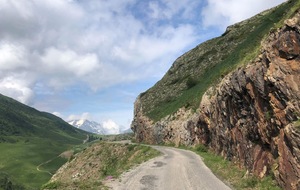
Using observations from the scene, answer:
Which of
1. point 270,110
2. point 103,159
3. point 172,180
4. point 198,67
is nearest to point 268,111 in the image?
point 270,110

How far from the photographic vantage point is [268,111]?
1930 centimetres

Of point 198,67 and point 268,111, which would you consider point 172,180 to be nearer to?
point 268,111

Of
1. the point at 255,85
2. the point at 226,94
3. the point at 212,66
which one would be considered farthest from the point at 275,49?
the point at 212,66

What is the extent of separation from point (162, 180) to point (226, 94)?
1072 cm

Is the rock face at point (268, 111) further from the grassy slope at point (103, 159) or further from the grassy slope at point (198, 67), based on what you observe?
the grassy slope at point (198, 67)

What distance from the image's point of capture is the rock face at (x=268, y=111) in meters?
15.9

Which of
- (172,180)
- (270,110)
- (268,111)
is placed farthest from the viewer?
(172,180)

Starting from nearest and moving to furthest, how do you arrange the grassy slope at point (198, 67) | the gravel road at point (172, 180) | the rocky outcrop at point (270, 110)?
the rocky outcrop at point (270, 110) < the gravel road at point (172, 180) < the grassy slope at point (198, 67)

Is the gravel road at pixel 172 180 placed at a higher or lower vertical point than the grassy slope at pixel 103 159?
lower

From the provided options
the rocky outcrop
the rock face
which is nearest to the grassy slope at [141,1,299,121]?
the rock face

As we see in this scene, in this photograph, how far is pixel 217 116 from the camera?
3291cm

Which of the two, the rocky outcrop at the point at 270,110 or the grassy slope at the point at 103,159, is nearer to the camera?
the rocky outcrop at the point at 270,110

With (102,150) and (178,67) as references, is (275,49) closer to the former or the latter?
(102,150)

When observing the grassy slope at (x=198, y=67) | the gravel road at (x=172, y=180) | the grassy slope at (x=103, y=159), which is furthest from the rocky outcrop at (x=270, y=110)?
the grassy slope at (x=198, y=67)
